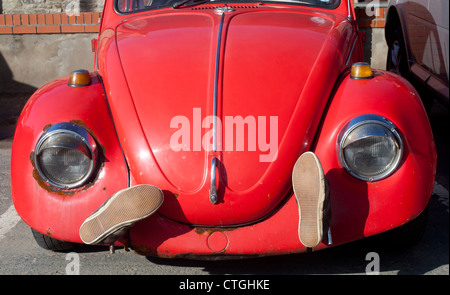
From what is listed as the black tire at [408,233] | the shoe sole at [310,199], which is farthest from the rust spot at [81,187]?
the black tire at [408,233]

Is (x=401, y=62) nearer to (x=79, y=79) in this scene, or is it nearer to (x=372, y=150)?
(x=372, y=150)

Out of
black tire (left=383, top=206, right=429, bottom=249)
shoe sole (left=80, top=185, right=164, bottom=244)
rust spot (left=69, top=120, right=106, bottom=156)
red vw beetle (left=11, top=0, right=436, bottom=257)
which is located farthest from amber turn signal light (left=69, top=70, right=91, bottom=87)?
black tire (left=383, top=206, right=429, bottom=249)

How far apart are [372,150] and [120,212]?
112cm

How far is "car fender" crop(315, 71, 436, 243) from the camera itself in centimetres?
264

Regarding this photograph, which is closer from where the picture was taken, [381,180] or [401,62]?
[381,180]

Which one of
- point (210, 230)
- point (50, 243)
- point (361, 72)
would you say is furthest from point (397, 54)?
point (50, 243)

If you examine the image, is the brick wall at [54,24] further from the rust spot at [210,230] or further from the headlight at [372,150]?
the headlight at [372,150]

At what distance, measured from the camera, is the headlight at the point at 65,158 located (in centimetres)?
267

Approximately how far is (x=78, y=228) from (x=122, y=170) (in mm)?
322

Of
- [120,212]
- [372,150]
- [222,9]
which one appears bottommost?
[120,212]

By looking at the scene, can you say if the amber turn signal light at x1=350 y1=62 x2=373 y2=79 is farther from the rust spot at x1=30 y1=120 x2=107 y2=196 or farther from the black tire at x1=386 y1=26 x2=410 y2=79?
the black tire at x1=386 y1=26 x2=410 y2=79

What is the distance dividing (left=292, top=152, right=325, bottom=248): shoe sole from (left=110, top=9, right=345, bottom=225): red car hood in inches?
6.3

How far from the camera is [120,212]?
246cm

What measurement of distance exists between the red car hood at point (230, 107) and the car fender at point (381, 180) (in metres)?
0.13
